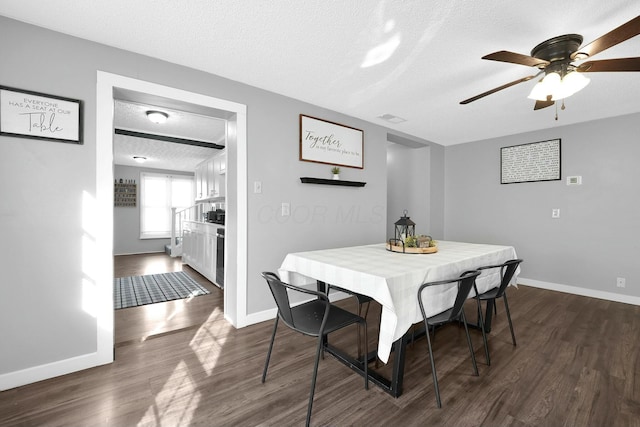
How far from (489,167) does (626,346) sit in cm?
306

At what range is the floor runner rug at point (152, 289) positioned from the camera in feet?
11.4

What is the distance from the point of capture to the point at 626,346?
2.33 meters

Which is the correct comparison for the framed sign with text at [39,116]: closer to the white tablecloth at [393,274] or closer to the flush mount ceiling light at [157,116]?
the flush mount ceiling light at [157,116]

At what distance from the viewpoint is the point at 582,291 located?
3.83 m

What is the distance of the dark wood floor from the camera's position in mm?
1521

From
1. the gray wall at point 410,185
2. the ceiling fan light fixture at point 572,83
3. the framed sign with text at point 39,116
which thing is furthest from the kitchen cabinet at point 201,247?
the ceiling fan light fixture at point 572,83

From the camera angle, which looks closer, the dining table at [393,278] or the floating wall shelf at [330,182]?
the dining table at [393,278]

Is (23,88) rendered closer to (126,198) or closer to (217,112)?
(217,112)

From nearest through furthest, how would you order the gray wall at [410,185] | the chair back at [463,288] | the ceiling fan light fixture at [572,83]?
the chair back at [463,288]
the ceiling fan light fixture at [572,83]
the gray wall at [410,185]

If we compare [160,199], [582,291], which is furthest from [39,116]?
[160,199]

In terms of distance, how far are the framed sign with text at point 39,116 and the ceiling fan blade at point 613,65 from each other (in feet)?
11.5

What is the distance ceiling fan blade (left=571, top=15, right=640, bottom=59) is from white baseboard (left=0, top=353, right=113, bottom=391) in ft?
12.4

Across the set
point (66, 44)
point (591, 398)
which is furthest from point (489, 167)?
point (66, 44)

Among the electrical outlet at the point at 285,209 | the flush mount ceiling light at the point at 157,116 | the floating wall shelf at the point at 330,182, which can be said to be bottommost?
the electrical outlet at the point at 285,209
